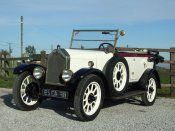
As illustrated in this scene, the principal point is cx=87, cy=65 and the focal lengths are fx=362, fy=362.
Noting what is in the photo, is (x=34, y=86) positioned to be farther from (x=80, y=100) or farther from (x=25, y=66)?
(x=80, y=100)

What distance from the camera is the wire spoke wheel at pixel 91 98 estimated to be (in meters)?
6.77

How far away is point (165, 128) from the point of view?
6.14 m

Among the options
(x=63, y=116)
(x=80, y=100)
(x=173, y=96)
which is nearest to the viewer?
(x=80, y=100)

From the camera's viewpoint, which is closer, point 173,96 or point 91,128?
point 91,128

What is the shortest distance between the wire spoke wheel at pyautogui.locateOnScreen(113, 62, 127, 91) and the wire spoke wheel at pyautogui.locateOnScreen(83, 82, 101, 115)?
2.43ft

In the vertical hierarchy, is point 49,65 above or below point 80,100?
above

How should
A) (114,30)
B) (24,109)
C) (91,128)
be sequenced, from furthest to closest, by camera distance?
(114,30) → (24,109) → (91,128)

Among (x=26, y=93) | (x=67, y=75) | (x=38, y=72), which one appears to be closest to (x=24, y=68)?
(x=38, y=72)

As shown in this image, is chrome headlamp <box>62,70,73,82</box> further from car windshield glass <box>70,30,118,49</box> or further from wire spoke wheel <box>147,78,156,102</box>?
wire spoke wheel <box>147,78,156,102</box>

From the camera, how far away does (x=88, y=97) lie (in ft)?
22.4

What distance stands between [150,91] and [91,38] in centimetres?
197

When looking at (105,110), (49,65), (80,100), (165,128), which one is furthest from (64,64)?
(165,128)

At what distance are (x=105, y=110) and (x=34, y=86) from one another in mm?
1617

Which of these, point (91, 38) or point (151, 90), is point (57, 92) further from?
point (151, 90)
